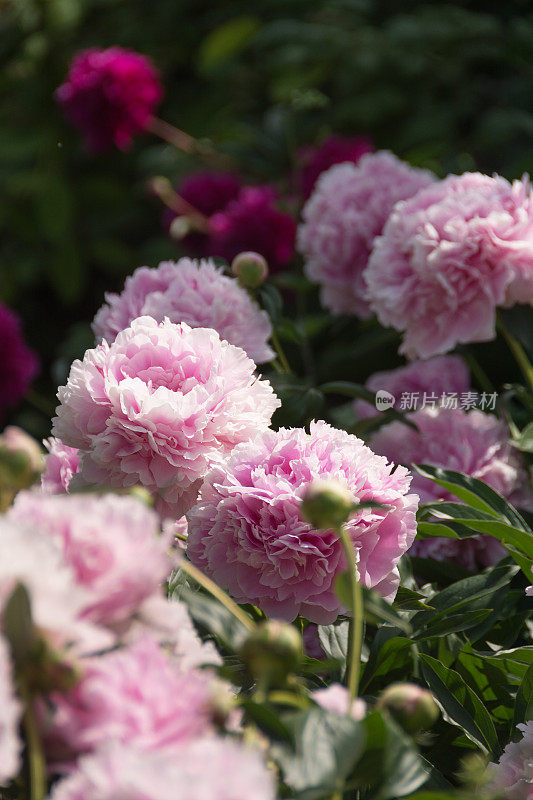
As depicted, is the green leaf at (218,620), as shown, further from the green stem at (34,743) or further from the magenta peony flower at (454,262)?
the magenta peony flower at (454,262)

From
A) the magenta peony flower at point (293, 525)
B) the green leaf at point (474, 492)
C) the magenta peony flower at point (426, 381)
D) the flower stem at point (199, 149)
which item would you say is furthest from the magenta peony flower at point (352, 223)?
the flower stem at point (199, 149)

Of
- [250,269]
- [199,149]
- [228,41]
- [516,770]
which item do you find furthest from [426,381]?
[228,41]

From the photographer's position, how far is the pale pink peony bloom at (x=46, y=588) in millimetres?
304

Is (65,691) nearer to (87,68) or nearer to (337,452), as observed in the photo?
(337,452)

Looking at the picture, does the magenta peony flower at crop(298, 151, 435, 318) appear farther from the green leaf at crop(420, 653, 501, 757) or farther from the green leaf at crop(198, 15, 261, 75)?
the green leaf at crop(198, 15, 261, 75)

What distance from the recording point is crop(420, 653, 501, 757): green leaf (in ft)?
1.93

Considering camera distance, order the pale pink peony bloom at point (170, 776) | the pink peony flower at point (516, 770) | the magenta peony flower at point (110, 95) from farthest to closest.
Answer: the magenta peony flower at point (110, 95) → the pink peony flower at point (516, 770) → the pale pink peony bloom at point (170, 776)

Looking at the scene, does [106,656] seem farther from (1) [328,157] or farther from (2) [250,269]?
(1) [328,157]

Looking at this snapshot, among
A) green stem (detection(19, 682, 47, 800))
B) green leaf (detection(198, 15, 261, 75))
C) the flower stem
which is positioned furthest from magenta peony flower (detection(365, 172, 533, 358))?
green leaf (detection(198, 15, 261, 75))

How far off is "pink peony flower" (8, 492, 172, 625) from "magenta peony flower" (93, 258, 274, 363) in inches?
15.7

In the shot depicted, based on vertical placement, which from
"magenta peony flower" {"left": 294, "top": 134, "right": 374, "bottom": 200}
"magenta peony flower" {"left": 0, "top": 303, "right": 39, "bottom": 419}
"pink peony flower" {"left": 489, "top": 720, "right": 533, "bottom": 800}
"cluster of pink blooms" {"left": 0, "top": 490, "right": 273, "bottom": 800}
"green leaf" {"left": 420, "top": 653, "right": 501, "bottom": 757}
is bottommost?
"magenta peony flower" {"left": 0, "top": 303, "right": 39, "bottom": 419}

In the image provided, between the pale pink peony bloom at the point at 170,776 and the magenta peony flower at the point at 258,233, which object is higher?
the pale pink peony bloom at the point at 170,776

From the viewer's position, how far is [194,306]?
29.0 inches

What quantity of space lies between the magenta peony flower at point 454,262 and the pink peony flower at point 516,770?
379mm
